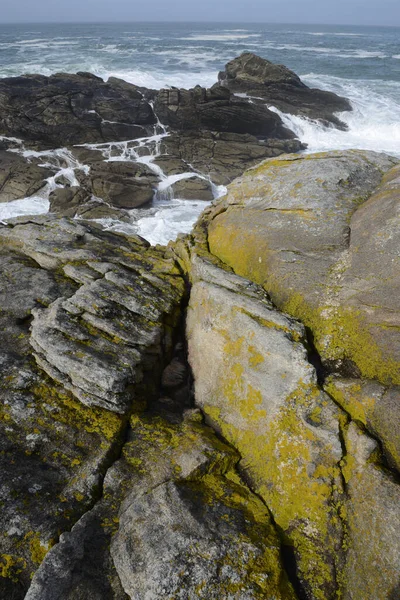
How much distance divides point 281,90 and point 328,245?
186ft

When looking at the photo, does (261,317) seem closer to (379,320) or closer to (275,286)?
(275,286)

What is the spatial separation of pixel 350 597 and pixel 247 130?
4686 centimetres

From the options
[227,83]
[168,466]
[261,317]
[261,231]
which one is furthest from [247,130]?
[168,466]

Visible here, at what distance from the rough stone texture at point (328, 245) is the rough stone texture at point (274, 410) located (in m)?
0.92

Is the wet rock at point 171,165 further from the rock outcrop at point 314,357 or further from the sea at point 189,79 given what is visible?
the rock outcrop at point 314,357

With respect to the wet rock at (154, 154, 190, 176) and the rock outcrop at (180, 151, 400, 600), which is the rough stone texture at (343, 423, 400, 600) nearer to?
the rock outcrop at (180, 151, 400, 600)

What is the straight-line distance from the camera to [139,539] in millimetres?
5762

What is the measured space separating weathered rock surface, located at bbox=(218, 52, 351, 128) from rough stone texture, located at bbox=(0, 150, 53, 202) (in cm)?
3413

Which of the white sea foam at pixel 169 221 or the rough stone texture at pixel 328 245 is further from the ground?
the rough stone texture at pixel 328 245

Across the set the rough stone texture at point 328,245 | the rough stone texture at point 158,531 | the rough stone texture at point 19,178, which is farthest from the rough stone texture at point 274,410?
the rough stone texture at point 19,178

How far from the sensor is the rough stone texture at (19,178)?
3394cm

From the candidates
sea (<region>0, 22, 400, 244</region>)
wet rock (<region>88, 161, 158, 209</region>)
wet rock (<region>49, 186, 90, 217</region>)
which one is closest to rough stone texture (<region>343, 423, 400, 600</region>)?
sea (<region>0, 22, 400, 244</region>)

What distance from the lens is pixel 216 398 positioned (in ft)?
27.8

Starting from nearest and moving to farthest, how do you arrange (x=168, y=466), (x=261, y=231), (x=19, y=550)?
(x=19, y=550) < (x=168, y=466) < (x=261, y=231)
